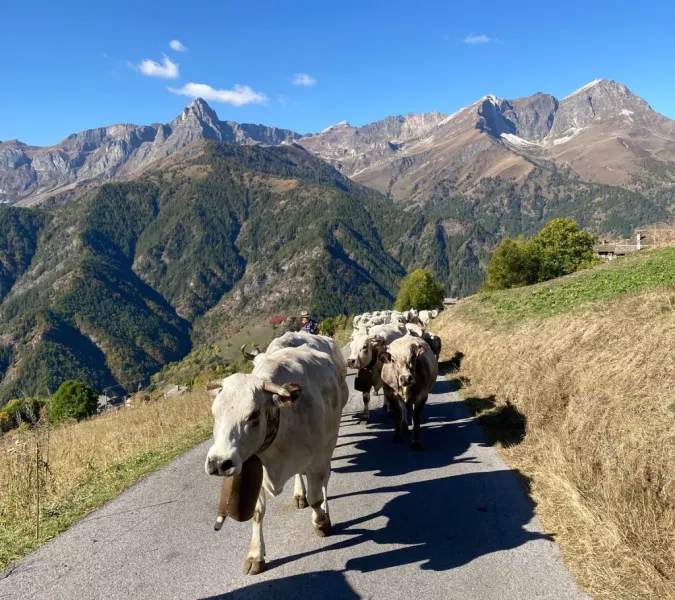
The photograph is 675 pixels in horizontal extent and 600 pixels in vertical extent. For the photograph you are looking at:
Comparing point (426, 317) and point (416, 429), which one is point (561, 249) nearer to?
point (426, 317)

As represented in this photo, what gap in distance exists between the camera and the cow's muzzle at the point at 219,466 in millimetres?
5156

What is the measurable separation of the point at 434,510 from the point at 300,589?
2.83m

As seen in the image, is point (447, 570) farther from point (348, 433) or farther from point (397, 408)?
point (348, 433)

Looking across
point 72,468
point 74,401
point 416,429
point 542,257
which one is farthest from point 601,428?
point 542,257

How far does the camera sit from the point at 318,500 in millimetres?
7207

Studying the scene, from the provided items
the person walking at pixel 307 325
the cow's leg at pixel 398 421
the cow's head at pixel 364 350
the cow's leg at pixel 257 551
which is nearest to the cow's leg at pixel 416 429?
the cow's leg at pixel 398 421

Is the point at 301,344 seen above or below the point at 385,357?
above

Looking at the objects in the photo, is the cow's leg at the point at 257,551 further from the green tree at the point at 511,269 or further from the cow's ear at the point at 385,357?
the green tree at the point at 511,269

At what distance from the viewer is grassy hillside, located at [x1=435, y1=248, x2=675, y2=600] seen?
5.95 meters

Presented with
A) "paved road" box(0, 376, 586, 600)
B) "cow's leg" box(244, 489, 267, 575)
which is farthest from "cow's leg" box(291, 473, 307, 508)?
"cow's leg" box(244, 489, 267, 575)

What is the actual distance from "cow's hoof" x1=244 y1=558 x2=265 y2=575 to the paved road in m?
0.12

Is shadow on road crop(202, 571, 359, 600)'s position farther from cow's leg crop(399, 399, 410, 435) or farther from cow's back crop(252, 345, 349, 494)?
cow's leg crop(399, 399, 410, 435)

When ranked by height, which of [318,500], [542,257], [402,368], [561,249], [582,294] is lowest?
[318,500]

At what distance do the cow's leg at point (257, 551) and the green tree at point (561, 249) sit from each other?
6942 centimetres
